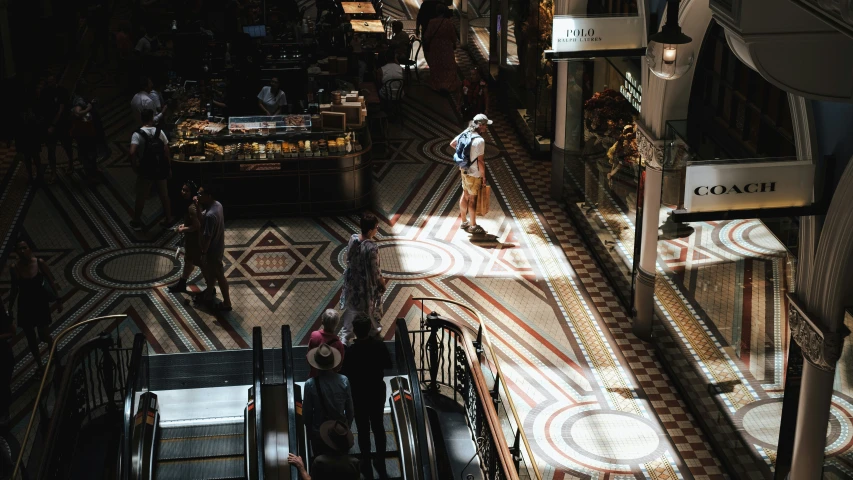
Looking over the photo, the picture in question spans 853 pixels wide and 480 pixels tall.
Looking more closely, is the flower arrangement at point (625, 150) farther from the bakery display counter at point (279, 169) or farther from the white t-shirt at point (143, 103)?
the white t-shirt at point (143, 103)

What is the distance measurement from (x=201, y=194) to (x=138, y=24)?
10762 millimetres

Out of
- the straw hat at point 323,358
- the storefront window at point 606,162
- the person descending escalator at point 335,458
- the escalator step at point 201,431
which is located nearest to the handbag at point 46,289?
the escalator step at point 201,431

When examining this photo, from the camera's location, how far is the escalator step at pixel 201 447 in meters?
8.12

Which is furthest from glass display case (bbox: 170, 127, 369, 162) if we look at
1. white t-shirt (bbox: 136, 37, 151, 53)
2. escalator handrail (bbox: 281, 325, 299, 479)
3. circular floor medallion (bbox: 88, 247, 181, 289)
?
white t-shirt (bbox: 136, 37, 151, 53)

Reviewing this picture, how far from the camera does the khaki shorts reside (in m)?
12.4

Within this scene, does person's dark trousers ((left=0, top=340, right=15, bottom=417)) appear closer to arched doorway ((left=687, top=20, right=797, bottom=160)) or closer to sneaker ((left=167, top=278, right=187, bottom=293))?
sneaker ((left=167, top=278, right=187, bottom=293))

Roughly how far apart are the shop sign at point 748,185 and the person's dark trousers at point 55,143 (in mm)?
9815

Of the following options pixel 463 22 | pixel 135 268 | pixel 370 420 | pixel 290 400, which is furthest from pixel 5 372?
pixel 463 22

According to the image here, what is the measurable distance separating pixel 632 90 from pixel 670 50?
4036 mm

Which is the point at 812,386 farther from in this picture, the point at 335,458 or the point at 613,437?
the point at 335,458

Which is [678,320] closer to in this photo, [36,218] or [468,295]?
[468,295]

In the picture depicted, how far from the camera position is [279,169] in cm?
1305

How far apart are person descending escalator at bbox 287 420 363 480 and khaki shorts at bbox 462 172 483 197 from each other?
6.23 meters

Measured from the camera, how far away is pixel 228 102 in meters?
15.0
